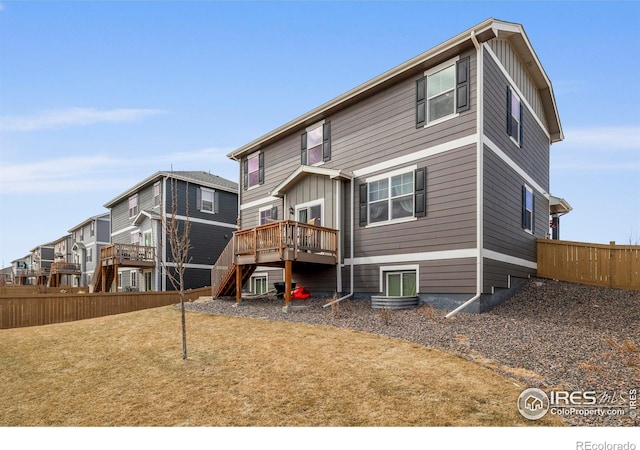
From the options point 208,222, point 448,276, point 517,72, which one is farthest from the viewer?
point 208,222

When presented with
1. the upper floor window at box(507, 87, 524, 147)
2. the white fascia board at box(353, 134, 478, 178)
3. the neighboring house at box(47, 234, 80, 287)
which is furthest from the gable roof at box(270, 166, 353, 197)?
the neighboring house at box(47, 234, 80, 287)

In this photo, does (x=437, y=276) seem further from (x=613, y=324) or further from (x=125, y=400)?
(x=125, y=400)

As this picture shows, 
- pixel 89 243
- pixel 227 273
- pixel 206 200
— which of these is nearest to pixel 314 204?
pixel 227 273

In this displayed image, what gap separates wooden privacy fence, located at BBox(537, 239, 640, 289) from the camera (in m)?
13.3

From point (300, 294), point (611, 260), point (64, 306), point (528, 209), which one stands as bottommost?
point (64, 306)

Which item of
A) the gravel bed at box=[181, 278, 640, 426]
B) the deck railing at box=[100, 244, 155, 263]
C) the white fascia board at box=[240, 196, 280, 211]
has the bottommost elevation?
the gravel bed at box=[181, 278, 640, 426]

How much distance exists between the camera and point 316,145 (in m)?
16.7

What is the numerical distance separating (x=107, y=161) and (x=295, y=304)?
14.4 m

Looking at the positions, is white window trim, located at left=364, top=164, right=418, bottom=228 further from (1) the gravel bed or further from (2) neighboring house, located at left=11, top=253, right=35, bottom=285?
(2) neighboring house, located at left=11, top=253, right=35, bottom=285

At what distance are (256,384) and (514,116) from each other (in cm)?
1272

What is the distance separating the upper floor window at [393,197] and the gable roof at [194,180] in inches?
578

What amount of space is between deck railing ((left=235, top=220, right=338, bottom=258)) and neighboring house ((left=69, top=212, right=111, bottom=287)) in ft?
96.6

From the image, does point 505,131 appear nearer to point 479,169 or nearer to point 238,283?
point 479,169

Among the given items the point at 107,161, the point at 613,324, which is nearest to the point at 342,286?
the point at 613,324
